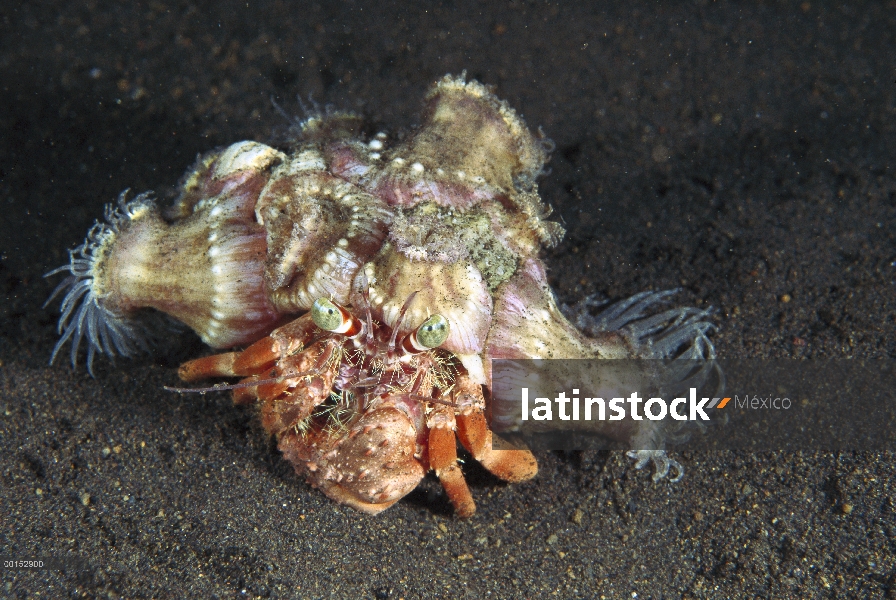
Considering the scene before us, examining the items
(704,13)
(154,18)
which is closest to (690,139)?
(704,13)

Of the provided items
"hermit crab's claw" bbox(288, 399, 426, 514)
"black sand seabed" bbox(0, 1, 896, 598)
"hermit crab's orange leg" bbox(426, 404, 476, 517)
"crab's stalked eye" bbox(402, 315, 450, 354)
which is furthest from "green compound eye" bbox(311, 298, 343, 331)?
"black sand seabed" bbox(0, 1, 896, 598)

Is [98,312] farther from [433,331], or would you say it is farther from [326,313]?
[433,331]

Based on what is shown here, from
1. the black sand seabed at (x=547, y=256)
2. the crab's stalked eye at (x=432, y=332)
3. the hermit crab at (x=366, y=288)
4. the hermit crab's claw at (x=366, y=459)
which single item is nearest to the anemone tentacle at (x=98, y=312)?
the hermit crab at (x=366, y=288)

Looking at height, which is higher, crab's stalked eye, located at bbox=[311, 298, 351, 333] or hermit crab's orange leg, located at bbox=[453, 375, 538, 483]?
crab's stalked eye, located at bbox=[311, 298, 351, 333]

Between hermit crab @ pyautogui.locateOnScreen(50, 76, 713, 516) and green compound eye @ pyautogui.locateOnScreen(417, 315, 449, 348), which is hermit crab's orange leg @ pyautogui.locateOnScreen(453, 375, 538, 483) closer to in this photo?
hermit crab @ pyautogui.locateOnScreen(50, 76, 713, 516)

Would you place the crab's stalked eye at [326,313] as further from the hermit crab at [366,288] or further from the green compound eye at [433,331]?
the green compound eye at [433,331]

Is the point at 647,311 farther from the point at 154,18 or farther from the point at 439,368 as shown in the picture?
the point at 154,18

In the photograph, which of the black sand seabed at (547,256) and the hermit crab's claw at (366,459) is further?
the black sand seabed at (547,256)
